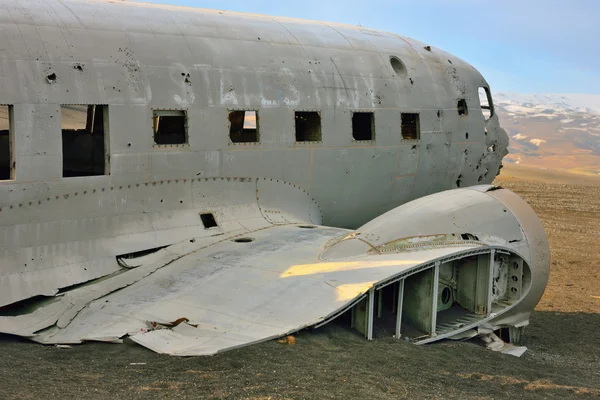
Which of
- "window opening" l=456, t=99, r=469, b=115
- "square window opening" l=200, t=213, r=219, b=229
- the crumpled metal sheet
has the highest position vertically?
"window opening" l=456, t=99, r=469, b=115

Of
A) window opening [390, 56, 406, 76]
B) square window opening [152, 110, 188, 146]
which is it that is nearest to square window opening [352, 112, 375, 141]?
window opening [390, 56, 406, 76]

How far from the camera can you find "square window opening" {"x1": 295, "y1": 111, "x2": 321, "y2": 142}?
13.4m

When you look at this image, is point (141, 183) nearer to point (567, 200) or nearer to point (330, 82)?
point (330, 82)

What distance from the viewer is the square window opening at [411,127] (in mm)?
15102

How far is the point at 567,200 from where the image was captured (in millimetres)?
31438

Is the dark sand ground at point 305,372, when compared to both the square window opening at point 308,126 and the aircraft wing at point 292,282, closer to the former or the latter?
the aircraft wing at point 292,282

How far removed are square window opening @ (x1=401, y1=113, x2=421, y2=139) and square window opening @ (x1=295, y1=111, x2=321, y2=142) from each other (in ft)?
8.09

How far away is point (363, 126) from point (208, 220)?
467cm

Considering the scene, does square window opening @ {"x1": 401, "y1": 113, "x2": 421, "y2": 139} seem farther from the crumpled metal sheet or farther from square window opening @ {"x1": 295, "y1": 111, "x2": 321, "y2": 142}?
the crumpled metal sheet

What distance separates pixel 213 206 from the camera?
1191 centimetres

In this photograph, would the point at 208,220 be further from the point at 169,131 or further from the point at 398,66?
the point at 398,66

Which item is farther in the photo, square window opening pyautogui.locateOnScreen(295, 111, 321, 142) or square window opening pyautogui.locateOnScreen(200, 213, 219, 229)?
square window opening pyautogui.locateOnScreen(295, 111, 321, 142)

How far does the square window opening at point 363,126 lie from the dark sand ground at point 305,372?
5.78 metres

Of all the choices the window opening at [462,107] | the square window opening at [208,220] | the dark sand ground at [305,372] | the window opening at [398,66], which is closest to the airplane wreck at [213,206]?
the square window opening at [208,220]
